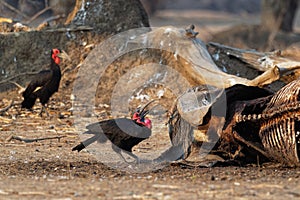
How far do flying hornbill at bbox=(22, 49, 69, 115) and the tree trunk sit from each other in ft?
43.7

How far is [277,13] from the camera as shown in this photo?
2402 centimetres

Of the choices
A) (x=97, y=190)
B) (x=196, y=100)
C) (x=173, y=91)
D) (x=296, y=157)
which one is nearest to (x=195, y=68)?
(x=173, y=91)

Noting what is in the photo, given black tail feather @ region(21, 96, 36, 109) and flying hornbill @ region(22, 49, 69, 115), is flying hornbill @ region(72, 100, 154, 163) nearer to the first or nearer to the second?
flying hornbill @ region(22, 49, 69, 115)

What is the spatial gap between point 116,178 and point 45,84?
15.7 feet

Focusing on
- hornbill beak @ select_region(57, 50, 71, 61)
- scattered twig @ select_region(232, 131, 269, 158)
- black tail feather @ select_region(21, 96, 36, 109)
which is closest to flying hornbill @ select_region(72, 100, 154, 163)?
scattered twig @ select_region(232, 131, 269, 158)

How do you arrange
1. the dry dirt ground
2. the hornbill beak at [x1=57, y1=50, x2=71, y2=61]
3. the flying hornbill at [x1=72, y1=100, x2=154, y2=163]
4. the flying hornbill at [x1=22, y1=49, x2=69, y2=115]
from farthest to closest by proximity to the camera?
1. the hornbill beak at [x1=57, y1=50, x2=71, y2=61]
2. the flying hornbill at [x1=22, y1=49, x2=69, y2=115]
3. the flying hornbill at [x1=72, y1=100, x2=154, y2=163]
4. the dry dirt ground

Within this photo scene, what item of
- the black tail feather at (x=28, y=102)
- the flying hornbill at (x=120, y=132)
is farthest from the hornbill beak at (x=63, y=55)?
the flying hornbill at (x=120, y=132)

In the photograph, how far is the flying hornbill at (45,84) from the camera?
428 inches

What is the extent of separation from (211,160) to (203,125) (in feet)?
1.09

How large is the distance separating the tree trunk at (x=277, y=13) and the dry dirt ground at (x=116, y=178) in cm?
1580

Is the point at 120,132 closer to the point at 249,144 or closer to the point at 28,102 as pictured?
the point at 249,144

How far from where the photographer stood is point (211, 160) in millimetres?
6902

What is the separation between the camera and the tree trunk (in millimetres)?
23766

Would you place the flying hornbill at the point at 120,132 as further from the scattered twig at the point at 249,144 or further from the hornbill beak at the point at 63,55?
the hornbill beak at the point at 63,55
